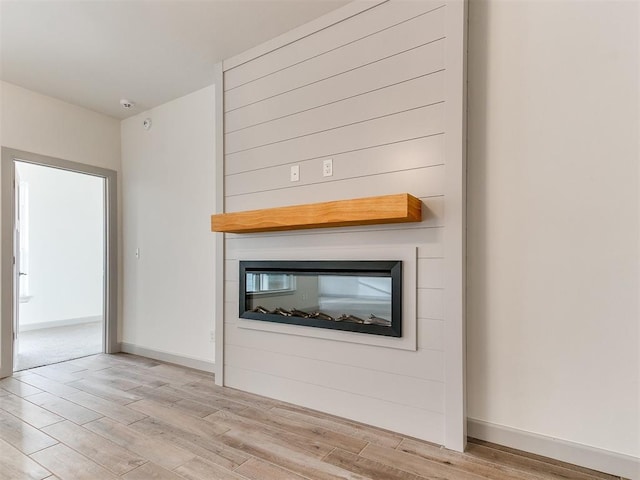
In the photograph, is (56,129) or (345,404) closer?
(345,404)

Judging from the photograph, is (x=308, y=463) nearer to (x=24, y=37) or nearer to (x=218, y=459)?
(x=218, y=459)

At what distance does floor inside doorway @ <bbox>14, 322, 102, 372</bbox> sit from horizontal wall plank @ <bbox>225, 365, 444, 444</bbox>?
2.28m

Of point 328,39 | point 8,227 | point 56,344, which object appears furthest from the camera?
point 56,344

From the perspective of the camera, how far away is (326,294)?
2.54 m

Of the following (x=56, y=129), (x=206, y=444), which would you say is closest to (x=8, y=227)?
(x=56, y=129)

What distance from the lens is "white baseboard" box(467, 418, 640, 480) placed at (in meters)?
1.76

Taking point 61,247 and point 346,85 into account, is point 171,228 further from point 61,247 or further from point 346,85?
point 61,247

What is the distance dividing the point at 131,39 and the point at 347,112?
1.75 metres

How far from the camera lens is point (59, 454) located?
78.2 inches

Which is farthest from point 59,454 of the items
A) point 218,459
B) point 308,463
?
point 308,463

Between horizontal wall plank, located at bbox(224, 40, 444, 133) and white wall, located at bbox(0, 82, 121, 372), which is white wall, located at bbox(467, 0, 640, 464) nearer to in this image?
horizontal wall plank, located at bbox(224, 40, 444, 133)

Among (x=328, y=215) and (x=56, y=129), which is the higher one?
(x=56, y=129)

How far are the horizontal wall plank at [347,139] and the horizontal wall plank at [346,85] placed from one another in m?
0.21

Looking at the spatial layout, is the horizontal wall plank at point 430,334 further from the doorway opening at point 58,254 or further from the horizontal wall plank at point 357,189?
the doorway opening at point 58,254
